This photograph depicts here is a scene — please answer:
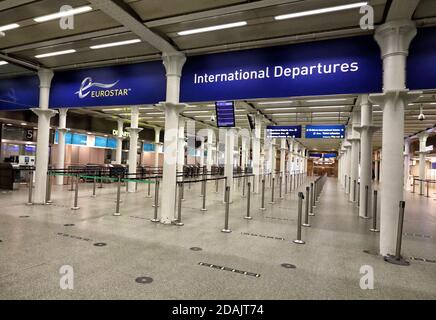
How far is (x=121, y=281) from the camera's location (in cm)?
319

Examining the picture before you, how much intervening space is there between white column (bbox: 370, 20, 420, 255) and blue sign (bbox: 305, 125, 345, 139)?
8.72 metres

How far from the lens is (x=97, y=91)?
7.30 m

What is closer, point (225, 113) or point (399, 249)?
point (399, 249)

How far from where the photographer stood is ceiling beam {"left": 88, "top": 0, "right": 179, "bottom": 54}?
4340 millimetres

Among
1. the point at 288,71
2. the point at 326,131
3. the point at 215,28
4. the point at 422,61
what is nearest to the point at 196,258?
the point at 288,71

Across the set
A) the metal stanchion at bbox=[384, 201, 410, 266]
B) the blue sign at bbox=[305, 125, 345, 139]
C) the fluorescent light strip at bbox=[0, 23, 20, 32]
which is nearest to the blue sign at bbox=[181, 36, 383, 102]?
the metal stanchion at bbox=[384, 201, 410, 266]

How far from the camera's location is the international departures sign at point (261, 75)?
4745 millimetres

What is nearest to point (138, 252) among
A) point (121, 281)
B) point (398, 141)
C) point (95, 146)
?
point (121, 281)

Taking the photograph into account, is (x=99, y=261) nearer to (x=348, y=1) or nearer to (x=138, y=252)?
(x=138, y=252)

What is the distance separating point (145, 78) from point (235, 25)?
281 centimetres

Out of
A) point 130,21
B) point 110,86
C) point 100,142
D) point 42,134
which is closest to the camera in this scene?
point 130,21

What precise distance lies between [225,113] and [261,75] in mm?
4319

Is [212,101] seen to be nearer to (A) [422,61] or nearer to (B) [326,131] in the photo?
(A) [422,61]

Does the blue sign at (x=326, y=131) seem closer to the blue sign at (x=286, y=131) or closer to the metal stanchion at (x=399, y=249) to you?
the blue sign at (x=286, y=131)
